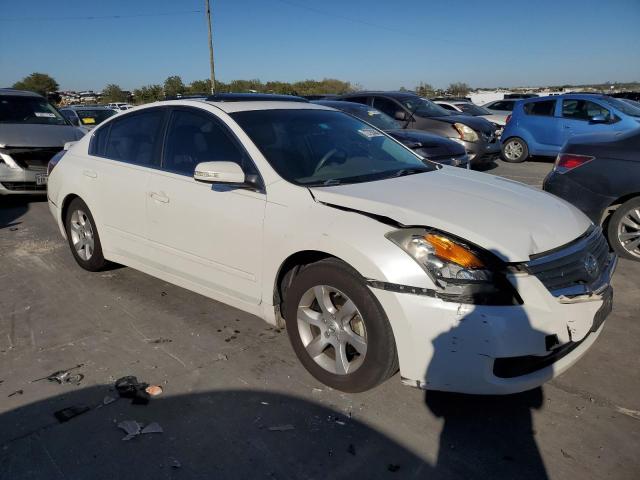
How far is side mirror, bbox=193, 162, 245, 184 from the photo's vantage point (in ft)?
10.2

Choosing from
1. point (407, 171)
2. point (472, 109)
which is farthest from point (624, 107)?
point (407, 171)

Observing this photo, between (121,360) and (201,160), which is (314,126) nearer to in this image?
(201,160)

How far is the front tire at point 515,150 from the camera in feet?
40.9

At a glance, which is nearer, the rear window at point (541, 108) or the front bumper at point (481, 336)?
the front bumper at point (481, 336)

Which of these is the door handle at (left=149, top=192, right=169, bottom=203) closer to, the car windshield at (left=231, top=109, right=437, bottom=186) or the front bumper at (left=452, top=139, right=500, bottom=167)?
the car windshield at (left=231, top=109, right=437, bottom=186)

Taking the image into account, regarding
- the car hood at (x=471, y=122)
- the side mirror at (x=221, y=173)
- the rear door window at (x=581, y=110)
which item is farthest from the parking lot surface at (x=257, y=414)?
the rear door window at (x=581, y=110)

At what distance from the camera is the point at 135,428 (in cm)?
263

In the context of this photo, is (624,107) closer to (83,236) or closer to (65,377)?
(83,236)

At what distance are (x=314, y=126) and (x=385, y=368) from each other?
200 centimetres

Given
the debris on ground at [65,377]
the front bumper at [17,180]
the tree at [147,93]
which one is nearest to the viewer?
the debris on ground at [65,377]

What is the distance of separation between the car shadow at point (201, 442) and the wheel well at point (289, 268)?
60cm

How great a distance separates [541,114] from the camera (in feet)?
39.5

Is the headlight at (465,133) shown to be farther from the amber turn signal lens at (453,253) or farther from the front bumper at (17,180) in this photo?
the amber turn signal lens at (453,253)

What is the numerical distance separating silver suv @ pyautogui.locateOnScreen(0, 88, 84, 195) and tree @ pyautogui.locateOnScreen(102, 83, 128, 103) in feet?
149
